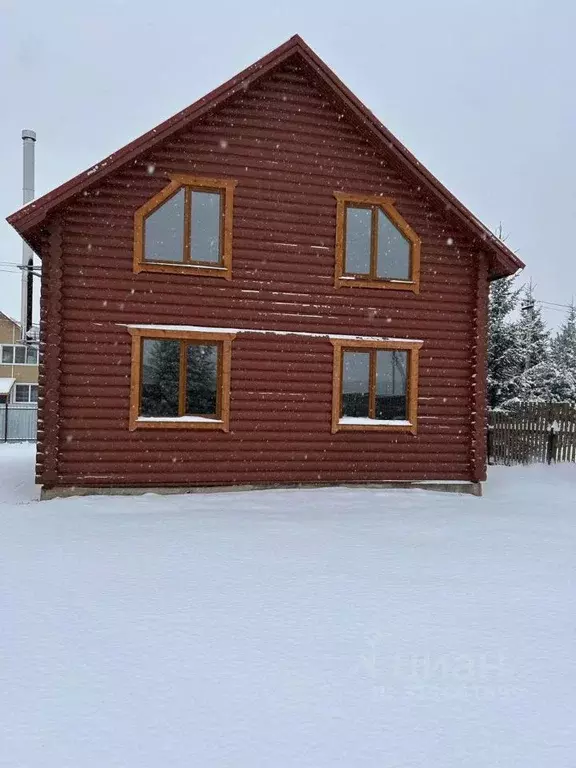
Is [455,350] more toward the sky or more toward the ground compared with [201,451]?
more toward the sky

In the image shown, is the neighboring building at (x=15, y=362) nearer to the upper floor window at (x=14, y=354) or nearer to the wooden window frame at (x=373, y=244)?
the upper floor window at (x=14, y=354)

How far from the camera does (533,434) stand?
672 inches

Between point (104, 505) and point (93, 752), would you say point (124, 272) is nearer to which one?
point (104, 505)

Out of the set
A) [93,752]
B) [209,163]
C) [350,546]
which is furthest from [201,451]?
[93,752]

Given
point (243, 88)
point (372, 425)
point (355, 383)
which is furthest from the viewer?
point (355, 383)

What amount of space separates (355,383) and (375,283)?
79.3 inches

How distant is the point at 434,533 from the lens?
962 centimetres

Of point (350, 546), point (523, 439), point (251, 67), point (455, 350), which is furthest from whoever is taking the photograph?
point (523, 439)

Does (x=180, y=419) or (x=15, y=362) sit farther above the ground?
(x=15, y=362)

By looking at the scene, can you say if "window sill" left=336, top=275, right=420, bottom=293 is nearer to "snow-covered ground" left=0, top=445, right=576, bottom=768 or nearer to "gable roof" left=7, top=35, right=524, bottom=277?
"gable roof" left=7, top=35, right=524, bottom=277

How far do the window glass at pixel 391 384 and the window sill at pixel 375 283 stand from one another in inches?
49.7

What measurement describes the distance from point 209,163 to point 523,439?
421 inches

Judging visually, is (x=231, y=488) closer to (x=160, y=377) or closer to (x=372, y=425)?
(x=160, y=377)

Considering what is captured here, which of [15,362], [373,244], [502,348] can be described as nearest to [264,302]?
[373,244]
